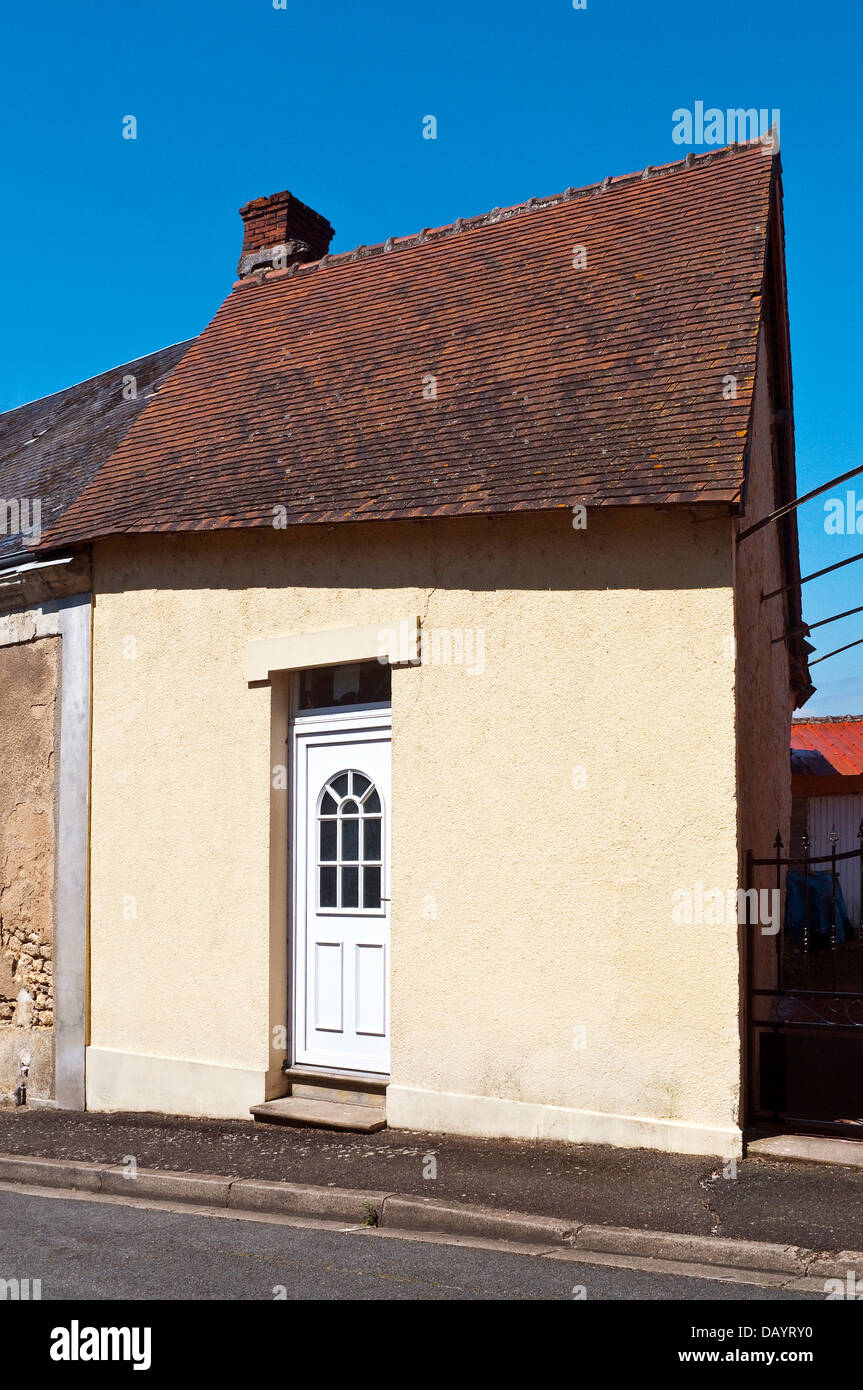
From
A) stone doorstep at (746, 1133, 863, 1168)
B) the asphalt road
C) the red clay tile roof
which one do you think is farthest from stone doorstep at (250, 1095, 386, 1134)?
the red clay tile roof

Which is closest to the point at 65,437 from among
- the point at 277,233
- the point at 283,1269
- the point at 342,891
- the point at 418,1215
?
the point at 277,233

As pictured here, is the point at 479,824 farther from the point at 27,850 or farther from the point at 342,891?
the point at 27,850

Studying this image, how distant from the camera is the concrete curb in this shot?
199 inches

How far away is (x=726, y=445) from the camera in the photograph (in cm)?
686

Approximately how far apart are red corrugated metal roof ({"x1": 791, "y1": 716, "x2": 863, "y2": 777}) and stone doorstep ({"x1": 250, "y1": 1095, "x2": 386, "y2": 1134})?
38.8 ft

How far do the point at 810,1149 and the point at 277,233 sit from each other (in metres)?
9.21

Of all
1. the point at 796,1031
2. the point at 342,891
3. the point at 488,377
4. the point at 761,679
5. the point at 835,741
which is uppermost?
the point at 488,377

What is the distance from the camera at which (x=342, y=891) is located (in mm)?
8156

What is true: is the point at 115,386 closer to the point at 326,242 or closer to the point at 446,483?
the point at 326,242

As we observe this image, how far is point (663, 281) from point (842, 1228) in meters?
5.86

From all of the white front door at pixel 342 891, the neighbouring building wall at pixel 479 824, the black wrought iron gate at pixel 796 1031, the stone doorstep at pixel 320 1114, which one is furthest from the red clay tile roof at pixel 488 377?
the stone doorstep at pixel 320 1114

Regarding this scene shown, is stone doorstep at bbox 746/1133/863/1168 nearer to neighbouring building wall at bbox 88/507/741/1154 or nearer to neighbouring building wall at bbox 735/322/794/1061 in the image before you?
neighbouring building wall at bbox 88/507/741/1154

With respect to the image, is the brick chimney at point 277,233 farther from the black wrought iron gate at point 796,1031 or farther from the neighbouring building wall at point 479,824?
the black wrought iron gate at point 796,1031
